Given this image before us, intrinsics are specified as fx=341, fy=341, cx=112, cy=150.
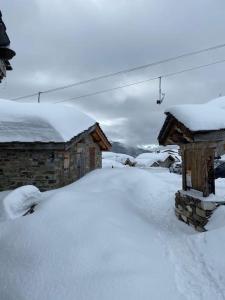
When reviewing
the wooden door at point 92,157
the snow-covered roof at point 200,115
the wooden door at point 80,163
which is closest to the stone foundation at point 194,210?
the snow-covered roof at point 200,115

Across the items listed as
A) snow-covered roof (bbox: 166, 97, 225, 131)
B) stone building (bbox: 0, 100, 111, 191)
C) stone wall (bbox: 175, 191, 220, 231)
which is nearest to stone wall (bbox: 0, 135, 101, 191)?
stone building (bbox: 0, 100, 111, 191)

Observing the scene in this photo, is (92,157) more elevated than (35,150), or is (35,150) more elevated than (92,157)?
(35,150)

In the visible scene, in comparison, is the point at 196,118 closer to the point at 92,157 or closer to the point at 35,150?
the point at 35,150

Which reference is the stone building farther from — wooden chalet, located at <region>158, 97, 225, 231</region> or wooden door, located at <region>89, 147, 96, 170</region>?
wooden chalet, located at <region>158, 97, 225, 231</region>

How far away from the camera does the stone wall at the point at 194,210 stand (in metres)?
7.69

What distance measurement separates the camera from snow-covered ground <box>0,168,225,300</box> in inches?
201

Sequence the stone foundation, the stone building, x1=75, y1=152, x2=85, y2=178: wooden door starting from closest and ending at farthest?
the stone foundation < the stone building < x1=75, y1=152, x2=85, y2=178: wooden door

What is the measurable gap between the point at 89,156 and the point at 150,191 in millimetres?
6915

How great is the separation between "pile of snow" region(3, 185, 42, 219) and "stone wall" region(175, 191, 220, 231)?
13.6 ft

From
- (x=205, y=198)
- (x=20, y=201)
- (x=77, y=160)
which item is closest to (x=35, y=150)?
(x=77, y=160)

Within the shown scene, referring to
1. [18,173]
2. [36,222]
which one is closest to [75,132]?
[18,173]

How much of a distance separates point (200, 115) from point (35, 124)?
754cm

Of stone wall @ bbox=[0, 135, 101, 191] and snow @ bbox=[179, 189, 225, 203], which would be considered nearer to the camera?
snow @ bbox=[179, 189, 225, 203]

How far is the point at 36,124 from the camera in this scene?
44.4 feet
